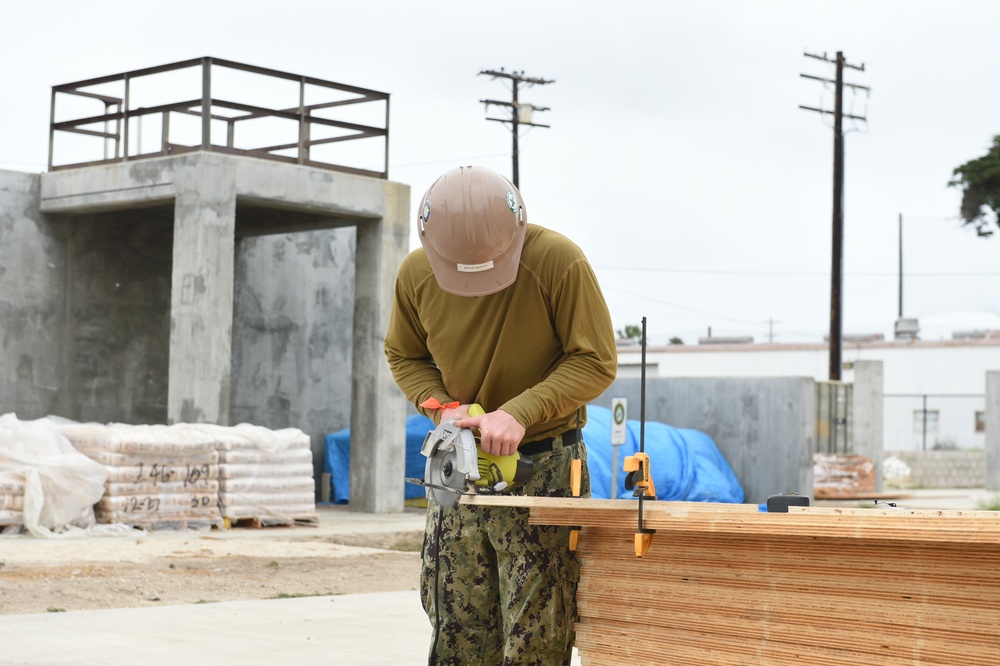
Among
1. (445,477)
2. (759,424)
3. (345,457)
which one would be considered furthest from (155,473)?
(759,424)

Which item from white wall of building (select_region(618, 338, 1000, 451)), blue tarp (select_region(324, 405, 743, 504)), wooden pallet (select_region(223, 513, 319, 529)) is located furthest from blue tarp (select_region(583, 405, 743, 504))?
white wall of building (select_region(618, 338, 1000, 451))

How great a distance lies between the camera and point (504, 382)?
160 inches

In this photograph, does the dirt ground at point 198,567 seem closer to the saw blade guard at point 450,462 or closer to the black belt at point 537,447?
the black belt at point 537,447

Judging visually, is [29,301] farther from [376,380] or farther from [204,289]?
[376,380]

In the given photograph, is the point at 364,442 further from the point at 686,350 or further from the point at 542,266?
the point at 686,350

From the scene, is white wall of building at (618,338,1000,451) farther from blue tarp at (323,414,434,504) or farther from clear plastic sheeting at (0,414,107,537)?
clear plastic sheeting at (0,414,107,537)

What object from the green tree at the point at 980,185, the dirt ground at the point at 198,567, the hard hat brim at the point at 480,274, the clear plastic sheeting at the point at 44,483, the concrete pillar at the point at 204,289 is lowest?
the dirt ground at the point at 198,567

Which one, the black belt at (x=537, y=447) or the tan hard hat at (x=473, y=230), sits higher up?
the tan hard hat at (x=473, y=230)

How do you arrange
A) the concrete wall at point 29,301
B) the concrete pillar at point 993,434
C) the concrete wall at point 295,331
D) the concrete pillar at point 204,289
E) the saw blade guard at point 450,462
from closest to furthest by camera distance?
the saw blade guard at point 450,462 < the concrete pillar at point 204,289 < the concrete wall at point 29,301 < the concrete wall at point 295,331 < the concrete pillar at point 993,434

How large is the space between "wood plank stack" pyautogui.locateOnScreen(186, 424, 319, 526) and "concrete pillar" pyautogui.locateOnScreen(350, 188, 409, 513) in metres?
2.03

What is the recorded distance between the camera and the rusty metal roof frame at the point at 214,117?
16.9m

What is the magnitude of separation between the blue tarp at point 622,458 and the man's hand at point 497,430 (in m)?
15.9

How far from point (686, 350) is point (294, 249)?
3766 cm

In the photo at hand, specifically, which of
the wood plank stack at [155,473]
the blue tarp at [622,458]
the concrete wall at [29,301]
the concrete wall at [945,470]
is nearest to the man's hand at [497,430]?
the wood plank stack at [155,473]
